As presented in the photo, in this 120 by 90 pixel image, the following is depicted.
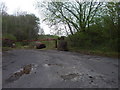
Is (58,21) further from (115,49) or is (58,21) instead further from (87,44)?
(115,49)

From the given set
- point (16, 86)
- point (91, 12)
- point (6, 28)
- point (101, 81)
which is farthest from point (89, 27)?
point (6, 28)

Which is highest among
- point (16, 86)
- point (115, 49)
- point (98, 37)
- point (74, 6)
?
point (74, 6)

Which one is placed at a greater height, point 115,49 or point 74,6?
point 74,6

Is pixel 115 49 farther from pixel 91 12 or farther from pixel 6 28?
pixel 6 28

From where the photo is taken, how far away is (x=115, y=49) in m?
8.65

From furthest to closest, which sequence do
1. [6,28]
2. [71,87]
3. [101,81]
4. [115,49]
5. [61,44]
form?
[6,28]
[61,44]
[115,49]
[101,81]
[71,87]

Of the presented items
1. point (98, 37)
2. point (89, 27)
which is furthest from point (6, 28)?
point (98, 37)

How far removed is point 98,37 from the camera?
10.8m

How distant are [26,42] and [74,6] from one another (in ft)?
36.4

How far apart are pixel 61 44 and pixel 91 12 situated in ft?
16.2

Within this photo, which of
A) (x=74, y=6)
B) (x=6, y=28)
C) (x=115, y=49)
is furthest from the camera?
(x=6, y=28)

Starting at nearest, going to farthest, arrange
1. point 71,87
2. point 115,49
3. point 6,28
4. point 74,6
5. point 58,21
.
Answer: point 71,87
point 115,49
point 74,6
point 58,21
point 6,28

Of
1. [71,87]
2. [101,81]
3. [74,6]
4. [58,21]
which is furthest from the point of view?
[58,21]

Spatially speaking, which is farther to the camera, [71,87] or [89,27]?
[89,27]
